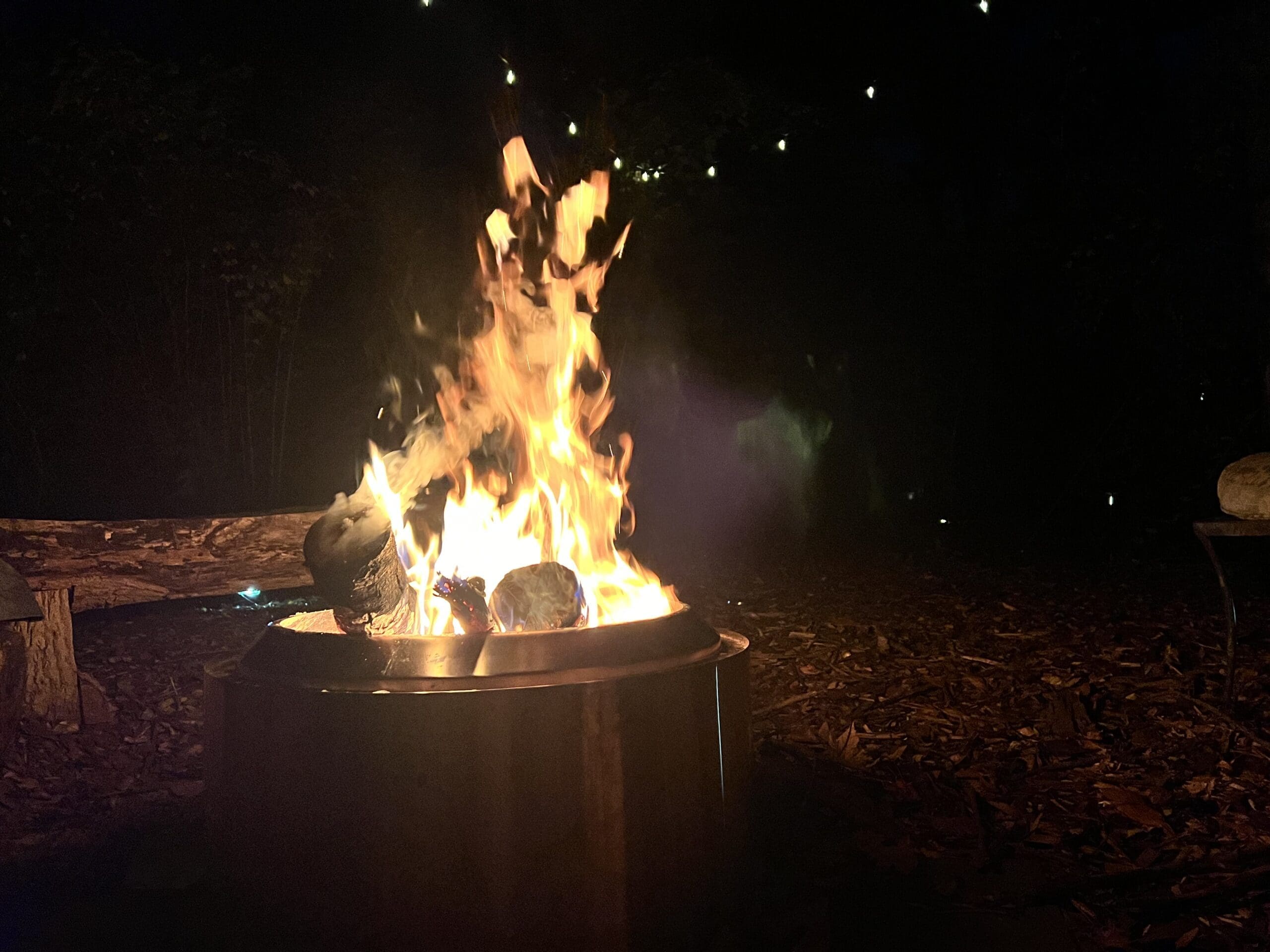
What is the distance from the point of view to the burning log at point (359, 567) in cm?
328

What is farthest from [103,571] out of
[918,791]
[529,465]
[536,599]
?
[918,791]

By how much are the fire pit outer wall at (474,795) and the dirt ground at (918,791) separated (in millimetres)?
329

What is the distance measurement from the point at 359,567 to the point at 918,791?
234 cm

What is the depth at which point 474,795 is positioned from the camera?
2658 mm

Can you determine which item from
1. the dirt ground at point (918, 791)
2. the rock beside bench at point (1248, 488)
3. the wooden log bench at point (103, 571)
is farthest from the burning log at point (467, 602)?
the rock beside bench at point (1248, 488)

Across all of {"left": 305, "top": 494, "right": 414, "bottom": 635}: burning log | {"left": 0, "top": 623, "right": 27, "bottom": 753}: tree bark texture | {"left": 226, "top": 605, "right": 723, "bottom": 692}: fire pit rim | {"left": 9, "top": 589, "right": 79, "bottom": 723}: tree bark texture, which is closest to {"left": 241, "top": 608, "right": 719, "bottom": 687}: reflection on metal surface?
{"left": 226, "top": 605, "right": 723, "bottom": 692}: fire pit rim

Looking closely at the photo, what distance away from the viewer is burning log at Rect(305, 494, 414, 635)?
10.8ft

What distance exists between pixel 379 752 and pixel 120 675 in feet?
13.5

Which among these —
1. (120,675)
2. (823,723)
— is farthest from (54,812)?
(823,723)

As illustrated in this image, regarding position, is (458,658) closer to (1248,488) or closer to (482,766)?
(482,766)

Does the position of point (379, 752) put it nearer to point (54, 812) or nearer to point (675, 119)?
point (54, 812)

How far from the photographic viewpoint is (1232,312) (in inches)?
396

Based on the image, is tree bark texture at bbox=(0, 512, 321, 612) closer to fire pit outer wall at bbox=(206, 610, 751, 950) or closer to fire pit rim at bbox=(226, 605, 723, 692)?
fire pit rim at bbox=(226, 605, 723, 692)

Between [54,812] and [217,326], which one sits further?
[217,326]
